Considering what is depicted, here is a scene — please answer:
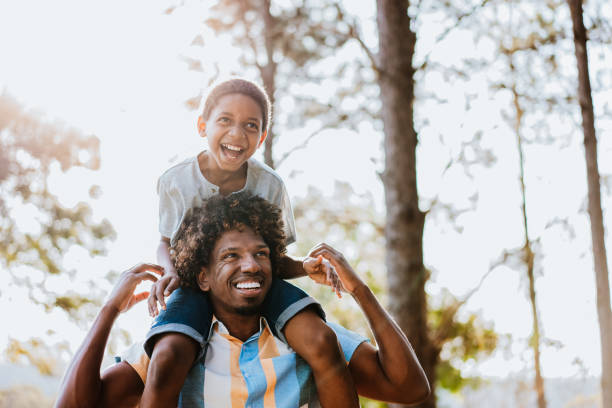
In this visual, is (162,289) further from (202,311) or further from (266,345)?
(266,345)

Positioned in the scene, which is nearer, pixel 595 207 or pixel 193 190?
pixel 193 190

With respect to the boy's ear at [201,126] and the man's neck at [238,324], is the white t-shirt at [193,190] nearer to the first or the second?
the boy's ear at [201,126]

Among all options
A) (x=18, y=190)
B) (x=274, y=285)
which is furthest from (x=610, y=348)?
(x=18, y=190)

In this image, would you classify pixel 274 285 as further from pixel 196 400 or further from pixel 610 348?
pixel 610 348

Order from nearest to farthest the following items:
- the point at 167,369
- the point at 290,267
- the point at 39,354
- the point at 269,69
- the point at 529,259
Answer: the point at 167,369 < the point at 290,267 < the point at 269,69 < the point at 529,259 < the point at 39,354

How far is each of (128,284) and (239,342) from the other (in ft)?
1.53

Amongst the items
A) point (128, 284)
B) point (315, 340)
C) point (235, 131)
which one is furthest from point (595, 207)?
point (128, 284)

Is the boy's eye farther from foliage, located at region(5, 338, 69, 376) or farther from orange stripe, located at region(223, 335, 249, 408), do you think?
foliage, located at region(5, 338, 69, 376)

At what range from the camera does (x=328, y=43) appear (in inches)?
345

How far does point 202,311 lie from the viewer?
92.2 inches

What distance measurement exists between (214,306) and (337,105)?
267 inches

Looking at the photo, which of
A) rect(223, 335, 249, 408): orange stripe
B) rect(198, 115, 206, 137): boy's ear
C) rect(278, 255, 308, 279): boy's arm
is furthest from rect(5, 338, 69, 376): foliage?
rect(223, 335, 249, 408): orange stripe

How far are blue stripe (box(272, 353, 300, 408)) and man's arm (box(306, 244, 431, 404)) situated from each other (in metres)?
0.28

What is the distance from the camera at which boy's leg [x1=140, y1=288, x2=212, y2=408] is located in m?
2.08
